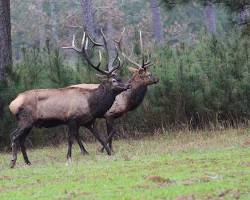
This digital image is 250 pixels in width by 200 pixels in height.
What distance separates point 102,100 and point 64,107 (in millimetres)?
817

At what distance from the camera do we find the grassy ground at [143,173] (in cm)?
973

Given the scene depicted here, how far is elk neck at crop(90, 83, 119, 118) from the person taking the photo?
1525 cm

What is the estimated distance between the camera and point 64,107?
49.1 feet

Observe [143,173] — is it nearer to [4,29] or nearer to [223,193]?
[223,193]

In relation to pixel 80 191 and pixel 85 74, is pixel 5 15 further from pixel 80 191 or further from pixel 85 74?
pixel 80 191

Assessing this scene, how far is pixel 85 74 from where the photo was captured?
1991 centimetres

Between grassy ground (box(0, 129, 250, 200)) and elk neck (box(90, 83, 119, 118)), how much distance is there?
2.91 feet

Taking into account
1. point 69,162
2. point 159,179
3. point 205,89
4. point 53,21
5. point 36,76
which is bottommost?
point 69,162

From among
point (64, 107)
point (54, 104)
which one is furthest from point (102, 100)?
point (54, 104)

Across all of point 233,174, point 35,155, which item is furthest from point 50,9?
point 233,174

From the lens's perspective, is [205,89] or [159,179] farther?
[205,89]

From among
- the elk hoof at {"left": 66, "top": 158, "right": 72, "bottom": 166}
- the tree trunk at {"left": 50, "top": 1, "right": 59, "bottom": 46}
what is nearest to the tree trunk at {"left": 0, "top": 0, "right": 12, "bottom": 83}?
the elk hoof at {"left": 66, "top": 158, "right": 72, "bottom": 166}

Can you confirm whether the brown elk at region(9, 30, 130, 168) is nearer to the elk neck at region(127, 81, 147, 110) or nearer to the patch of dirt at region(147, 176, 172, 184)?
the elk neck at region(127, 81, 147, 110)

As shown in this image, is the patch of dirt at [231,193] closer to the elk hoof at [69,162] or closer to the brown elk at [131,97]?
the elk hoof at [69,162]
